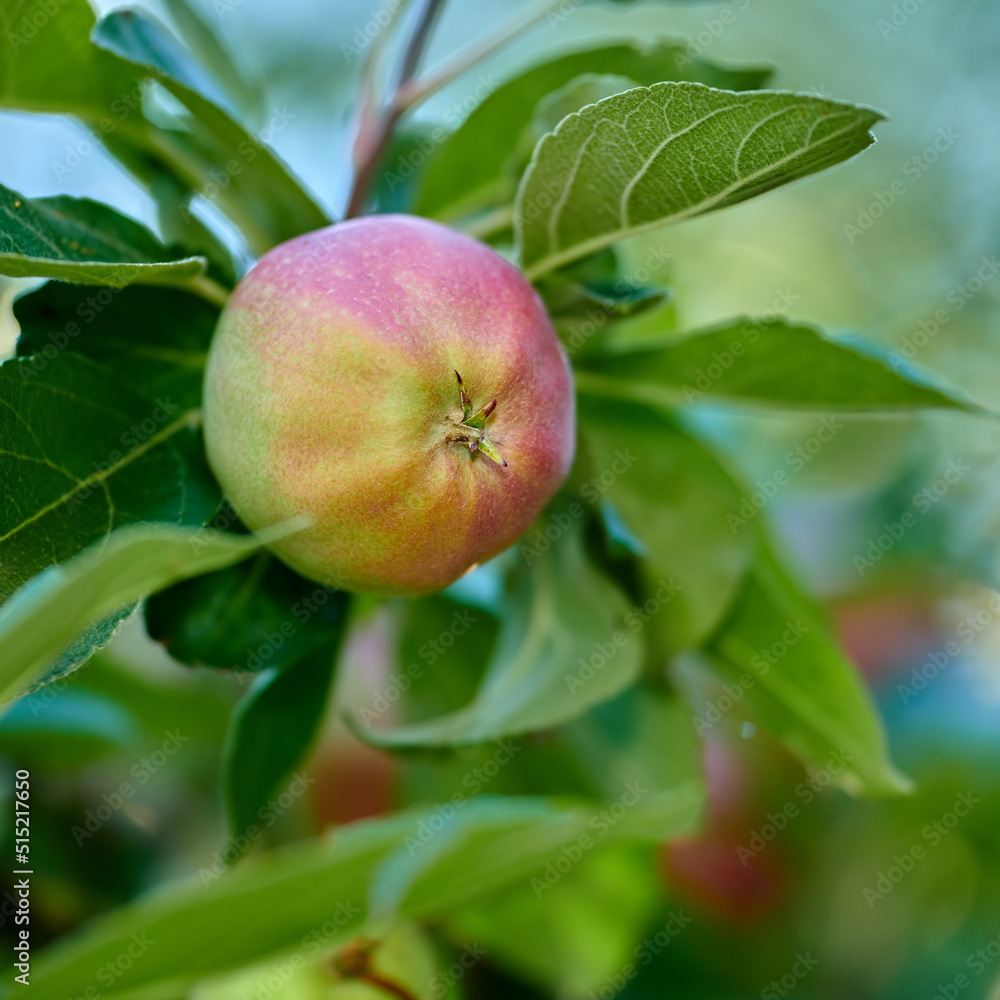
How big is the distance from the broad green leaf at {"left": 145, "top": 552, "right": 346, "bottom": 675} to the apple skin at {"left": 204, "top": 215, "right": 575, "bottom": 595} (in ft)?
0.39

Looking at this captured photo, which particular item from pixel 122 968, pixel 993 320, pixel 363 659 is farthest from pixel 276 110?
pixel 122 968

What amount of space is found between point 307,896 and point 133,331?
415 mm

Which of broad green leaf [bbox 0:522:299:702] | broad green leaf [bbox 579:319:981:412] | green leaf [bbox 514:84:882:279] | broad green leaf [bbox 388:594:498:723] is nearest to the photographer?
broad green leaf [bbox 0:522:299:702]

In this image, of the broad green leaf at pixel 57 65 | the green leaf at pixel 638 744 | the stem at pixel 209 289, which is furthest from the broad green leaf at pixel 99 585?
the green leaf at pixel 638 744

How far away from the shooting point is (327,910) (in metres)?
0.70

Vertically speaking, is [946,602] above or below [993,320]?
below

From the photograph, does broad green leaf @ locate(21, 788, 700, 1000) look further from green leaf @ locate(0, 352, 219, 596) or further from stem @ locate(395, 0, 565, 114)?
stem @ locate(395, 0, 565, 114)

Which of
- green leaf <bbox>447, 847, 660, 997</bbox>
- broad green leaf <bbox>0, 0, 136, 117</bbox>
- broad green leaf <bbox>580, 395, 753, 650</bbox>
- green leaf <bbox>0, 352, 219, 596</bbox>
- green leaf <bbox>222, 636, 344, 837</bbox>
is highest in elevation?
broad green leaf <bbox>0, 0, 136, 117</bbox>

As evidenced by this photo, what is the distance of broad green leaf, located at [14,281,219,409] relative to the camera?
0.73m

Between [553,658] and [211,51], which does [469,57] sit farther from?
[553,658]

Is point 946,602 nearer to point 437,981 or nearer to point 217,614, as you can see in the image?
point 437,981

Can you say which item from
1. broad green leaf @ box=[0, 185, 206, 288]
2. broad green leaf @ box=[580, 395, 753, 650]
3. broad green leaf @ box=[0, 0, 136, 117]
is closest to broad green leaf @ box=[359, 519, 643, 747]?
broad green leaf @ box=[580, 395, 753, 650]

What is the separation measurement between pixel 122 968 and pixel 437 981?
53 centimetres

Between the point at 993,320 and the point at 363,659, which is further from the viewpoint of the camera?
the point at 993,320
